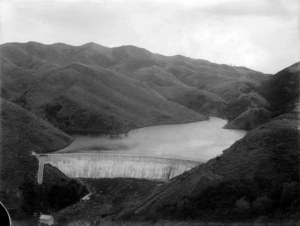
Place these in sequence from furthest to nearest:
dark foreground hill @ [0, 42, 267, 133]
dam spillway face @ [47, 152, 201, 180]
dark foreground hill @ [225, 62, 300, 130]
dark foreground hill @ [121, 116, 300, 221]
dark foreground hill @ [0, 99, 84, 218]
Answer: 1. dark foreground hill @ [225, 62, 300, 130]
2. dark foreground hill @ [0, 42, 267, 133]
3. dam spillway face @ [47, 152, 201, 180]
4. dark foreground hill @ [0, 99, 84, 218]
5. dark foreground hill @ [121, 116, 300, 221]

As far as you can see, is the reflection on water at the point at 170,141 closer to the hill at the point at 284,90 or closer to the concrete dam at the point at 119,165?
the concrete dam at the point at 119,165

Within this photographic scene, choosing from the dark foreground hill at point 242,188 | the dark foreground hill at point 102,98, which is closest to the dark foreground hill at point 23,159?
the dark foreground hill at point 242,188

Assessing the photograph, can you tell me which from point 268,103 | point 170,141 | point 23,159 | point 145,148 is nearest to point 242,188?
point 23,159

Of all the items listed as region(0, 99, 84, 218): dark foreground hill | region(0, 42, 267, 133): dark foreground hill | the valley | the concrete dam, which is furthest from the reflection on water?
the concrete dam

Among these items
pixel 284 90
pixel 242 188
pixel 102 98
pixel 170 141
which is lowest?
pixel 242 188

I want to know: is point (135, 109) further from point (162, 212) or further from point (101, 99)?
point (162, 212)

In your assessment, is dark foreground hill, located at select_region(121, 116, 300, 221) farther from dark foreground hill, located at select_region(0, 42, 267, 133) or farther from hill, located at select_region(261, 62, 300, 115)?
dark foreground hill, located at select_region(0, 42, 267, 133)

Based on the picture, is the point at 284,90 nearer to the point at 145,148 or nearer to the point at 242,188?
the point at 145,148
